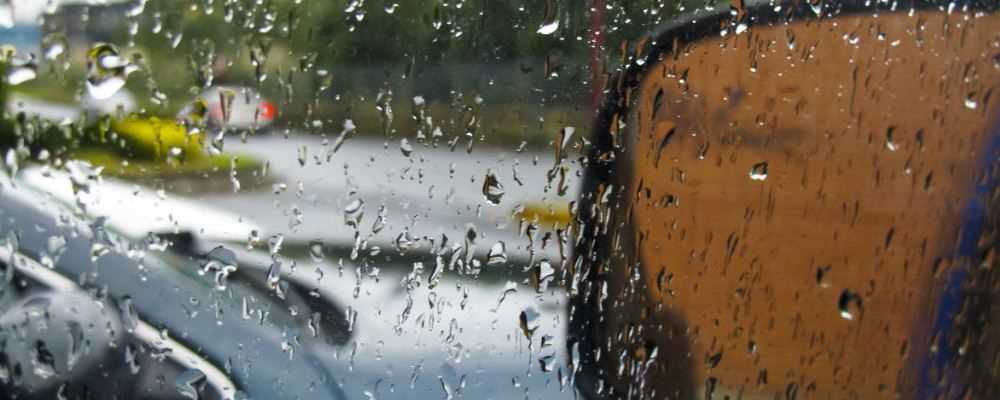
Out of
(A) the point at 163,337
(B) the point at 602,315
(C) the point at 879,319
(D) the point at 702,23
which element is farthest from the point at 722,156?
(A) the point at 163,337

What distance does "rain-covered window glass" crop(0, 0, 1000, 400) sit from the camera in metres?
1.69

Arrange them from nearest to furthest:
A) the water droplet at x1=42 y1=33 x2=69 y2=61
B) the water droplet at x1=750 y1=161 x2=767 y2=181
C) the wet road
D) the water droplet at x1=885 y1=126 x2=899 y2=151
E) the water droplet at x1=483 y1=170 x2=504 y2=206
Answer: the water droplet at x1=42 y1=33 x2=69 y2=61, the wet road, the water droplet at x1=483 y1=170 x2=504 y2=206, the water droplet at x1=750 y1=161 x2=767 y2=181, the water droplet at x1=885 y1=126 x2=899 y2=151

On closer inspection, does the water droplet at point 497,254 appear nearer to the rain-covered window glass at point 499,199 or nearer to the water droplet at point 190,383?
the rain-covered window glass at point 499,199

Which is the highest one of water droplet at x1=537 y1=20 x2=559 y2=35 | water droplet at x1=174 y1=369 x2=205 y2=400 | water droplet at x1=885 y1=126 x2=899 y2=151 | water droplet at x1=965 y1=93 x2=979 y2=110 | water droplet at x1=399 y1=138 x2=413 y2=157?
water droplet at x1=537 y1=20 x2=559 y2=35

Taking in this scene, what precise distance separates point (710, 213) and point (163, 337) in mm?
1230

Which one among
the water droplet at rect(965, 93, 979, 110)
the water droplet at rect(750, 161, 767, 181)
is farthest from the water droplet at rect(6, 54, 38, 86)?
the water droplet at rect(965, 93, 979, 110)

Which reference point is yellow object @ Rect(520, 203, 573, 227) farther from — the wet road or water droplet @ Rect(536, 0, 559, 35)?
water droplet @ Rect(536, 0, 559, 35)

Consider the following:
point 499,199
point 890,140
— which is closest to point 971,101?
point 890,140

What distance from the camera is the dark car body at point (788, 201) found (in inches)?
90.4

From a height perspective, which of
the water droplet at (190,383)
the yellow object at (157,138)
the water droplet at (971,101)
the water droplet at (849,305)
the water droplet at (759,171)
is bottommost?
the water droplet at (849,305)

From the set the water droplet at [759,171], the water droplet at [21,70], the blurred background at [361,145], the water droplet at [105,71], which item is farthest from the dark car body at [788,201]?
the water droplet at [21,70]

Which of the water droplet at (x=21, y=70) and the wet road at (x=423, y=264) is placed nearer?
the water droplet at (x=21, y=70)

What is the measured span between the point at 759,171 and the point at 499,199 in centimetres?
70

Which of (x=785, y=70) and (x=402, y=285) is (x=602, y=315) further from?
(x=785, y=70)
